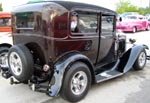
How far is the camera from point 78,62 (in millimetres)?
4414

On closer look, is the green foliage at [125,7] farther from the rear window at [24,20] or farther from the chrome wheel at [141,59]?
the rear window at [24,20]

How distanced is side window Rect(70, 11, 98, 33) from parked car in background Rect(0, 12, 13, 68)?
233 cm

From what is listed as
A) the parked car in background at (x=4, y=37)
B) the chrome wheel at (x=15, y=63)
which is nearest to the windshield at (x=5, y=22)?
the parked car in background at (x=4, y=37)

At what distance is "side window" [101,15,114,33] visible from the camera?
534cm

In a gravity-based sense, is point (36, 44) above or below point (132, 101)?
above

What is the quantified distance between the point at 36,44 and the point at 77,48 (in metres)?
0.84

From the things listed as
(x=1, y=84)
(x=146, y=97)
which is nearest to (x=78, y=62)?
(x=146, y=97)

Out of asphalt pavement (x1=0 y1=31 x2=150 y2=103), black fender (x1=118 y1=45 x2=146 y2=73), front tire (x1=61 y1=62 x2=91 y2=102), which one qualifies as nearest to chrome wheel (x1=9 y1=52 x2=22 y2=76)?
asphalt pavement (x1=0 y1=31 x2=150 y2=103)

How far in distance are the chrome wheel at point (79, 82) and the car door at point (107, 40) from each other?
1.07 meters

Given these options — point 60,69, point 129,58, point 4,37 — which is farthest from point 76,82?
point 4,37

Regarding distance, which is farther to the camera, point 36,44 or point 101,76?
point 101,76

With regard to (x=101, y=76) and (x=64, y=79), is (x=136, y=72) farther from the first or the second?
(x=64, y=79)

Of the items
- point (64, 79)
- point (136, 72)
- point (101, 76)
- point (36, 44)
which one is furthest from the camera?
point (136, 72)

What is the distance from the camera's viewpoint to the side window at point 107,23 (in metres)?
5.34
